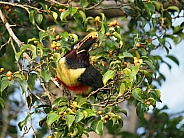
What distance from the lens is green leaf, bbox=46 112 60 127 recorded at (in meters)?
1.88

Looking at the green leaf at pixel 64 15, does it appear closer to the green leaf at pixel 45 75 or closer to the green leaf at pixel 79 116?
the green leaf at pixel 45 75

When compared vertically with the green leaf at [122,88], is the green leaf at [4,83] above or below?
above

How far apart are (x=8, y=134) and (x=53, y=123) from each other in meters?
1.90

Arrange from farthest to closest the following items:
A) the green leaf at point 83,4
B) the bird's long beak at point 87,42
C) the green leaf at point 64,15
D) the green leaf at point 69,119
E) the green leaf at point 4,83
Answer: the green leaf at point 83,4, the green leaf at point 64,15, the bird's long beak at point 87,42, the green leaf at point 4,83, the green leaf at point 69,119

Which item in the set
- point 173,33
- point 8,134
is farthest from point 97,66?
point 8,134

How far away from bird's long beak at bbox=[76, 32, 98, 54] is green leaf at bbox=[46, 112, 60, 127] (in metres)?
0.42

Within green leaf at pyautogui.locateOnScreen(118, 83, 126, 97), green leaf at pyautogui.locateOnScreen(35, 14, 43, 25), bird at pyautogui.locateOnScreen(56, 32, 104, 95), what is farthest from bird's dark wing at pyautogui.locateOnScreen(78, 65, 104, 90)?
green leaf at pyautogui.locateOnScreen(35, 14, 43, 25)

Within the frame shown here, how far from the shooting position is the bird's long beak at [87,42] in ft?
7.18

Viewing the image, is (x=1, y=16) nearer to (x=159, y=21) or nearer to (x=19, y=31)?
(x=19, y=31)

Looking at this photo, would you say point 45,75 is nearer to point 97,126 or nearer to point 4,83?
point 4,83

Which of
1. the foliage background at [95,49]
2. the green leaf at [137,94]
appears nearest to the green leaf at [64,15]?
the foliage background at [95,49]

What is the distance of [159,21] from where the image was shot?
295 cm

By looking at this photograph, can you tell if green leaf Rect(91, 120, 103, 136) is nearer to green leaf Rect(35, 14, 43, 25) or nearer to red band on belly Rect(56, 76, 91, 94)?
red band on belly Rect(56, 76, 91, 94)

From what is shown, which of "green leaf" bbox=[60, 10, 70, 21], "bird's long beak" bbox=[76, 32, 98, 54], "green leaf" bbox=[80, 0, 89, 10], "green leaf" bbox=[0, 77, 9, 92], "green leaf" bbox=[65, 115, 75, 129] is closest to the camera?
"green leaf" bbox=[65, 115, 75, 129]
